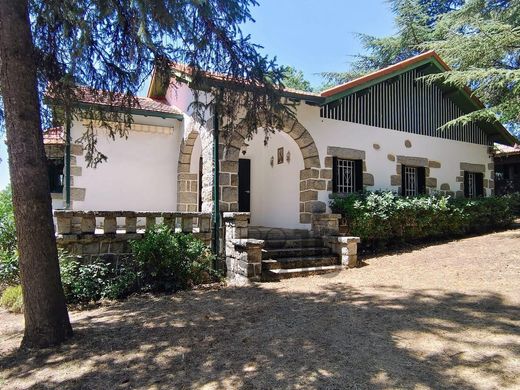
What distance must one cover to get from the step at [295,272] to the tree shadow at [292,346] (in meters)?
1.36

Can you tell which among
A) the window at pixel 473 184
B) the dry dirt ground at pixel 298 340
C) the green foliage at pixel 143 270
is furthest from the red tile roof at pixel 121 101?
the window at pixel 473 184

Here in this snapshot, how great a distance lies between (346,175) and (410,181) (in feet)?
8.06

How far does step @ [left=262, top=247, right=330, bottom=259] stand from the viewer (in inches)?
303

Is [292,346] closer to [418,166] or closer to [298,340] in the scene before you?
[298,340]

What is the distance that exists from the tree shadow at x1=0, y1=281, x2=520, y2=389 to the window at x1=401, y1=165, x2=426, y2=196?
18.7ft

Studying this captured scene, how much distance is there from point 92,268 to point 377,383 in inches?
197

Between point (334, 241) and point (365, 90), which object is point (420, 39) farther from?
point (334, 241)

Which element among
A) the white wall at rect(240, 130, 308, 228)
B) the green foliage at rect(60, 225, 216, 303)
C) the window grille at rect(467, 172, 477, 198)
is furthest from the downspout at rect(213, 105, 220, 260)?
the window grille at rect(467, 172, 477, 198)

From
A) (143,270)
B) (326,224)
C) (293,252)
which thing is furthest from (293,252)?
(143,270)

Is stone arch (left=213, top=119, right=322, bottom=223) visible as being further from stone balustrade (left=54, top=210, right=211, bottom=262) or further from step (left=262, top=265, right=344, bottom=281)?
stone balustrade (left=54, top=210, right=211, bottom=262)

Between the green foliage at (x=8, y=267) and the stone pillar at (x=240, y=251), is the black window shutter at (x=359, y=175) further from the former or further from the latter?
the green foliage at (x=8, y=267)

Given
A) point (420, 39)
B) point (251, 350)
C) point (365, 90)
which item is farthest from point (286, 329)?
point (420, 39)

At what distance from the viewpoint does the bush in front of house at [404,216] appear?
8.77 metres

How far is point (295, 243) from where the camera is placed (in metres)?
8.31
